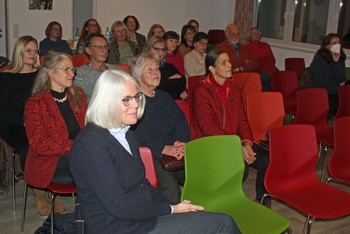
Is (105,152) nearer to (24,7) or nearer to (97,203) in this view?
(97,203)

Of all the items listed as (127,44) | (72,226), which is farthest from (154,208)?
(127,44)

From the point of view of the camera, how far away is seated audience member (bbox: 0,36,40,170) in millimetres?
3684

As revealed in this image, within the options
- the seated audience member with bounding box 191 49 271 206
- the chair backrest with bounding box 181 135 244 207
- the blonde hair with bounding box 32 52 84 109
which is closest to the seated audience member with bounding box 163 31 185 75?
the seated audience member with bounding box 191 49 271 206

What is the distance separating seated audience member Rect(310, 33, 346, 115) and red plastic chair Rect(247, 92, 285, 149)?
1.69 m

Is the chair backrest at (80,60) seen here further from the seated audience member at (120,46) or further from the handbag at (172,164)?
the handbag at (172,164)

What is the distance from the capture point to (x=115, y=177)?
204 centimetres

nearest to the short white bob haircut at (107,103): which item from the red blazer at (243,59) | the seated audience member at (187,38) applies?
the red blazer at (243,59)

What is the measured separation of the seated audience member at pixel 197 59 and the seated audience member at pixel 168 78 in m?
0.53

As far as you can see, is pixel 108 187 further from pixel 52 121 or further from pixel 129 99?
pixel 52 121

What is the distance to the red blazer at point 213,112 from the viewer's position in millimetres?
3553

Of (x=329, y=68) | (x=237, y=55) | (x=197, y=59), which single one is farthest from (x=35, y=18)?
(x=329, y=68)

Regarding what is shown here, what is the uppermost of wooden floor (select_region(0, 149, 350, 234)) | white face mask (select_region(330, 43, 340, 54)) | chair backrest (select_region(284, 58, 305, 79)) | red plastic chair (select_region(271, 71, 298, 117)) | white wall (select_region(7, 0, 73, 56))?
white wall (select_region(7, 0, 73, 56))

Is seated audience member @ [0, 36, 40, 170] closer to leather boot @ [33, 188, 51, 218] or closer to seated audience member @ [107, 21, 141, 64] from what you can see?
leather boot @ [33, 188, 51, 218]

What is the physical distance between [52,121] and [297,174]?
174 centimetres
